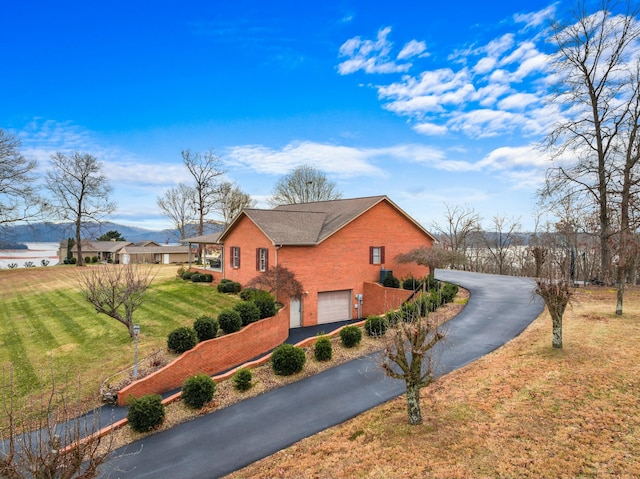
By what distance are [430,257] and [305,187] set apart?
32.3 m

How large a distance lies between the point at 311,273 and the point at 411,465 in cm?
1647

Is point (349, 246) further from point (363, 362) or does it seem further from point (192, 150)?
point (192, 150)

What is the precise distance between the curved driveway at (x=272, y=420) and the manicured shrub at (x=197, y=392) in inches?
28.8

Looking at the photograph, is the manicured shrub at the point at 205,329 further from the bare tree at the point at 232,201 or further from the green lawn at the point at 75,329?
the bare tree at the point at 232,201

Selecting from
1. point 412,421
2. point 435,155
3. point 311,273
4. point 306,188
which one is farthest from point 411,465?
point 306,188

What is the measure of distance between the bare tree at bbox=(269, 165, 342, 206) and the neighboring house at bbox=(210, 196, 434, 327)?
25.4 metres

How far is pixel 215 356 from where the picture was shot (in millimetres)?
16266

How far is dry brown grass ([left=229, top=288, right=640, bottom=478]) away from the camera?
24.9 feet

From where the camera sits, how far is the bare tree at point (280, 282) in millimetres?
21875

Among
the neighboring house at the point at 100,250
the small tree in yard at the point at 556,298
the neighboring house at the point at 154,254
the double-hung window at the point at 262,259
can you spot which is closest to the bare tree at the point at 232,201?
the neighboring house at the point at 154,254

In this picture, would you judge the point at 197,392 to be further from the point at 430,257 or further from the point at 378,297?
the point at 430,257

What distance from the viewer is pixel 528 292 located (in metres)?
25.5

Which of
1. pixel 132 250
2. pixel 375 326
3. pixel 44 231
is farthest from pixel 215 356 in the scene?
pixel 132 250

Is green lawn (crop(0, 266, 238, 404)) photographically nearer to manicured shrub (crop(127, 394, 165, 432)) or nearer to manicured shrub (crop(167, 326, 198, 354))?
manicured shrub (crop(167, 326, 198, 354))
